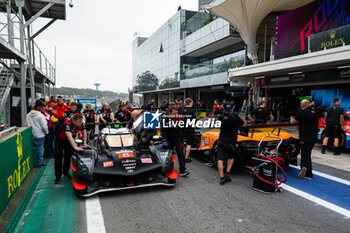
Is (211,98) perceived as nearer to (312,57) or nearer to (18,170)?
(312,57)

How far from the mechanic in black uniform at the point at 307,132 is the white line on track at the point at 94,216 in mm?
4437

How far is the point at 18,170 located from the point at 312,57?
41.4 ft

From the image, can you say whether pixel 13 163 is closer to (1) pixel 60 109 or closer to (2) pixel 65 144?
(2) pixel 65 144

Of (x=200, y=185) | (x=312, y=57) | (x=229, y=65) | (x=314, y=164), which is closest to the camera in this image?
(x=200, y=185)

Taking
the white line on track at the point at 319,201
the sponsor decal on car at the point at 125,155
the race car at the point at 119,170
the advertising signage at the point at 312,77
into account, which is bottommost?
the white line on track at the point at 319,201

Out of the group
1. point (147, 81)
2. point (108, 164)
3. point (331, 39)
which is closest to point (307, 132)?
point (108, 164)

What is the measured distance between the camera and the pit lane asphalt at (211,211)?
3.38 metres

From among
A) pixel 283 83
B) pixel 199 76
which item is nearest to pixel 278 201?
pixel 283 83

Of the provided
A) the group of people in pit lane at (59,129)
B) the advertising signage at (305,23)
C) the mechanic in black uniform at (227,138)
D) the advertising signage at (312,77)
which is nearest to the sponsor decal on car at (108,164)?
the group of people in pit lane at (59,129)

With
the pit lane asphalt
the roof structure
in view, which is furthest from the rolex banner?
the pit lane asphalt

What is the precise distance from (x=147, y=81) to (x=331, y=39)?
42.6m

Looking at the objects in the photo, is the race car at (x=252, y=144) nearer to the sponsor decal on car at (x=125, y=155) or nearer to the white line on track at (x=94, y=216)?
the sponsor decal on car at (x=125, y=155)

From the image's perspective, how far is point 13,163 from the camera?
438cm

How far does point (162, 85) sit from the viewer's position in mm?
42031
